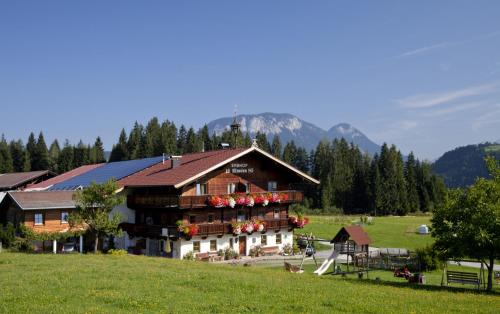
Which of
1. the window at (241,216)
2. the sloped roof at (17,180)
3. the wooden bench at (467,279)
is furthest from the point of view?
the sloped roof at (17,180)

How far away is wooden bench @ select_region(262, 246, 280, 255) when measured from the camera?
45797mm

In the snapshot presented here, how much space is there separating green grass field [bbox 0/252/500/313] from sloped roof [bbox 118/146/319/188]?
52.0 ft

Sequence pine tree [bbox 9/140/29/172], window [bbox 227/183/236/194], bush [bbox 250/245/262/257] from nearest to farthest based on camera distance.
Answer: window [bbox 227/183/236/194] → bush [bbox 250/245/262/257] → pine tree [bbox 9/140/29/172]

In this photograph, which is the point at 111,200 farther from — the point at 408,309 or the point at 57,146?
the point at 57,146

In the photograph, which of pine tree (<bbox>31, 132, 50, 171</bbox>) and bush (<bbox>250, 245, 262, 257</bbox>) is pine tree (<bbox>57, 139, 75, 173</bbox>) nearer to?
pine tree (<bbox>31, 132, 50, 171</bbox>)

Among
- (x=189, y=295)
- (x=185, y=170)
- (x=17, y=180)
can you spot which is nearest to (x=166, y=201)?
(x=185, y=170)

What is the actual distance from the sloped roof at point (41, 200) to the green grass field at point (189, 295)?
14382mm

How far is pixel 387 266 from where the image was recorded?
3875 cm

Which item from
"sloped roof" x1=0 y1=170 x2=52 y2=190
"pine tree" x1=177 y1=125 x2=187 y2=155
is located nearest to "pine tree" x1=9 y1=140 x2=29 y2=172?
"pine tree" x1=177 y1=125 x2=187 y2=155

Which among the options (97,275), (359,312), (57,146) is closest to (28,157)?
(57,146)

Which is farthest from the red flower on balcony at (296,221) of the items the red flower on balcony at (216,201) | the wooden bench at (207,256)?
the red flower on balcony at (216,201)

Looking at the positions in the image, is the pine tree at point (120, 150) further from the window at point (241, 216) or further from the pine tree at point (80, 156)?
the window at point (241, 216)

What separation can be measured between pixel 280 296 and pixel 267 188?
28880mm

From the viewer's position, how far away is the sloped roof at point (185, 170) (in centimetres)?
4066
